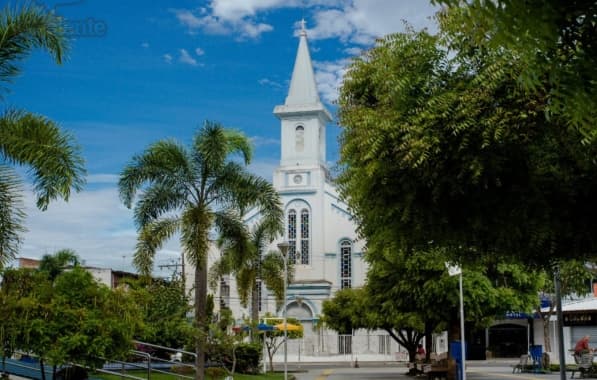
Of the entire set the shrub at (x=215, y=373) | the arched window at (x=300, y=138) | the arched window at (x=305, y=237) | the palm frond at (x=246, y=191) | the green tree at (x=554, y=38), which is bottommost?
the shrub at (x=215, y=373)

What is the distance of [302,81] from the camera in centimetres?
6072

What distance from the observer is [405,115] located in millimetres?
9258

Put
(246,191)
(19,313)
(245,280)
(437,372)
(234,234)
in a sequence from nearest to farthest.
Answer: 1. (19,313)
2. (246,191)
3. (234,234)
4. (437,372)
5. (245,280)

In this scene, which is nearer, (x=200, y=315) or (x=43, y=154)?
(x=43, y=154)

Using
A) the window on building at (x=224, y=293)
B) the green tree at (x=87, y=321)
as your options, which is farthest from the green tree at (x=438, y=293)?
the window on building at (x=224, y=293)

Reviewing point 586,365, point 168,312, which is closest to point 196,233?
point 586,365

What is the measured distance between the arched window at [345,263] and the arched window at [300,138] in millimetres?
8090

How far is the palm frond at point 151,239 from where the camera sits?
21.5 m

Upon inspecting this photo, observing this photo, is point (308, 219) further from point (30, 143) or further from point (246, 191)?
point (30, 143)

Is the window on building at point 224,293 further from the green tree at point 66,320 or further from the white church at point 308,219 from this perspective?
the green tree at point 66,320

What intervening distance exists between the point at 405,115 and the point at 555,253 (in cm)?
402

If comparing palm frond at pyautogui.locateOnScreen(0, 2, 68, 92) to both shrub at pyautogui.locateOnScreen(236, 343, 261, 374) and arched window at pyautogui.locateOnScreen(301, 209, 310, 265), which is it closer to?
shrub at pyautogui.locateOnScreen(236, 343, 261, 374)

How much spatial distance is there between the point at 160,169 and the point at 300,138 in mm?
38275

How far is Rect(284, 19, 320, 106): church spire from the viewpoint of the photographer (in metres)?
60.3
